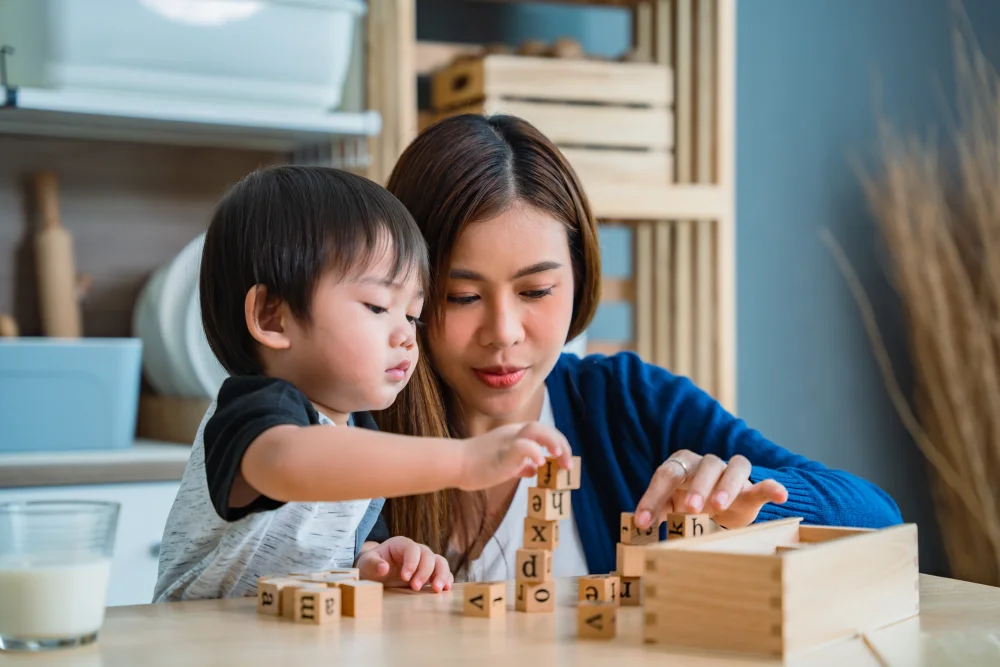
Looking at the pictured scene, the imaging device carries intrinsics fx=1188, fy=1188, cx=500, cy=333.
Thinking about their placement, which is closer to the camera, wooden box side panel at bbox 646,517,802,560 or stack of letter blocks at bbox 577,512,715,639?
wooden box side panel at bbox 646,517,802,560

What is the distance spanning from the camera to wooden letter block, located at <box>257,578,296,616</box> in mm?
925

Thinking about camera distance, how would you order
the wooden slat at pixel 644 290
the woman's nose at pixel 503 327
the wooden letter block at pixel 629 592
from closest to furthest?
the wooden letter block at pixel 629 592
the woman's nose at pixel 503 327
the wooden slat at pixel 644 290

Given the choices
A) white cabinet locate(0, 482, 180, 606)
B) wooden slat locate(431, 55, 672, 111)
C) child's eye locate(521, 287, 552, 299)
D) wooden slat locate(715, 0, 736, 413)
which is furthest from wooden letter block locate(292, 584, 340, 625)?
wooden slat locate(715, 0, 736, 413)

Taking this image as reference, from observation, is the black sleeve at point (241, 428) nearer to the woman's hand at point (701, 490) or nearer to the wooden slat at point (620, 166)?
the woman's hand at point (701, 490)

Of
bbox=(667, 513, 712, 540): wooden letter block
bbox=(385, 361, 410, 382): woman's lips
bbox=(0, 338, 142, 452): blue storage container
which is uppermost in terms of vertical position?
bbox=(385, 361, 410, 382): woman's lips

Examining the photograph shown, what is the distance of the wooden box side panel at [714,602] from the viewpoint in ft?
2.59

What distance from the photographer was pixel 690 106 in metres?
2.67

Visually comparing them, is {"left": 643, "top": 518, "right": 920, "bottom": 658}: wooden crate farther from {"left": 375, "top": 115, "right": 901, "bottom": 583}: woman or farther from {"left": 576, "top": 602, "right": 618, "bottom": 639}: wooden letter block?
{"left": 375, "top": 115, "right": 901, "bottom": 583}: woman

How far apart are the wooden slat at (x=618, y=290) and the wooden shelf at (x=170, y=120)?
0.69m

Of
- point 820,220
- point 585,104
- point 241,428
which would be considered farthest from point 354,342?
point 820,220

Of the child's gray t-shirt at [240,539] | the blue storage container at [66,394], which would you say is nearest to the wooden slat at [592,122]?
the blue storage container at [66,394]

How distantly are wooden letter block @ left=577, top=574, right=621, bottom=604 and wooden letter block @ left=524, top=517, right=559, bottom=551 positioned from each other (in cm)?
4

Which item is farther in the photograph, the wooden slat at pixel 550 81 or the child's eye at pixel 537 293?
the wooden slat at pixel 550 81

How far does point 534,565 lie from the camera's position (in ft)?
3.11
